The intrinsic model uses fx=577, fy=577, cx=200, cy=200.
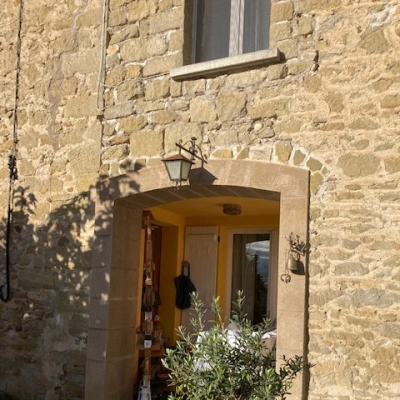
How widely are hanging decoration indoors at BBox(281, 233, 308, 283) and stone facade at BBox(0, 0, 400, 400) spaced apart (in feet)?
0.28

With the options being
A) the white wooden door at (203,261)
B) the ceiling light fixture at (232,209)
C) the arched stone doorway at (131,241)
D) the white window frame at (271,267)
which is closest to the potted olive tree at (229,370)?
the arched stone doorway at (131,241)

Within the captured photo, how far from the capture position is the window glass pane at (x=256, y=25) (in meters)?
5.29

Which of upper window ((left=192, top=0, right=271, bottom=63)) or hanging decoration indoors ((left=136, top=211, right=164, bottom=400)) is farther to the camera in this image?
hanging decoration indoors ((left=136, top=211, right=164, bottom=400))

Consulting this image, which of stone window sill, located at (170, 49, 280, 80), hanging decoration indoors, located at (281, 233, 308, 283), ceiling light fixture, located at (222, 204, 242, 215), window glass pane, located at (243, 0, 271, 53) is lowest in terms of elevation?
hanging decoration indoors, located at (281, 233, 308, 283)

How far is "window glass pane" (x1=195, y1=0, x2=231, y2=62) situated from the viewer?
18.1 ft

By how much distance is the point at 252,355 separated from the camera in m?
3.58

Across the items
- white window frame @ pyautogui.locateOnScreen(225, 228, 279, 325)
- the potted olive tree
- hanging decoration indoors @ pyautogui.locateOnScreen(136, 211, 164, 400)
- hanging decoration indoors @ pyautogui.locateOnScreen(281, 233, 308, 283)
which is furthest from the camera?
white window frame @ pyautogui.locateOnScreen(225, 228, 279, 325)

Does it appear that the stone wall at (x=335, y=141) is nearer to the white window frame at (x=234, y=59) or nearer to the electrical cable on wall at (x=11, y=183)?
the white window frame at (x=234, y=59)

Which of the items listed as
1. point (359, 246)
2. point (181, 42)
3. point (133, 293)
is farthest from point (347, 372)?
point (181, 42)

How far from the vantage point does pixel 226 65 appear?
16.8ft

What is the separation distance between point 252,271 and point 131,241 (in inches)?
89.8

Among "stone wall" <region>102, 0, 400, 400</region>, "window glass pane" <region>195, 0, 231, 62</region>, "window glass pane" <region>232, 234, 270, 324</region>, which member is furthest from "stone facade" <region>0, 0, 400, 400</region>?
"window glass pane" <region>232, 234, 270, 324</region>

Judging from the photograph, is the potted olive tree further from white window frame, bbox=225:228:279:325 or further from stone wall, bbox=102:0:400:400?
white window frame, bbox=225:228:279:325

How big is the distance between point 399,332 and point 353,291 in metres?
0.44
